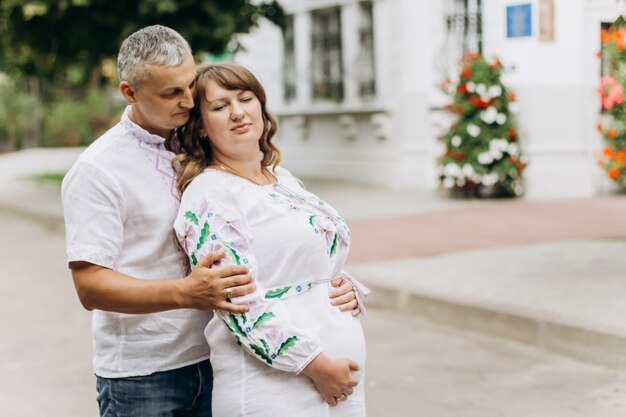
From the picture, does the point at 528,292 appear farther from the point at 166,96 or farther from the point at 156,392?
the point at 166,96

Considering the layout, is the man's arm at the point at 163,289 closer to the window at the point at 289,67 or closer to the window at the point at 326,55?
the window at the point at 326,55

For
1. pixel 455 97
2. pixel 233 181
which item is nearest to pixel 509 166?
pixel 455 97

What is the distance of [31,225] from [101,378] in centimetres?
1164

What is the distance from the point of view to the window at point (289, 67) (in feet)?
A: 61.6

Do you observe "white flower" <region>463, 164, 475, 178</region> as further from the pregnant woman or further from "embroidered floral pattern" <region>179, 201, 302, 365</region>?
"embroidered floral pattern" <region>179, 201, 302, 365</region>

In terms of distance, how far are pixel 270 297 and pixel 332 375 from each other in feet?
0.81

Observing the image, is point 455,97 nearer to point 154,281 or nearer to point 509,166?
point 509,166

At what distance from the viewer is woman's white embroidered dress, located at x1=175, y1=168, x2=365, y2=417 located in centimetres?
246

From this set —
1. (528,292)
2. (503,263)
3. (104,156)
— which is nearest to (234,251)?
(104,156)

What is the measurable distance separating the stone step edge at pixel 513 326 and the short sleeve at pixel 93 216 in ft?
13.1

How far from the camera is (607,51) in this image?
9383mm

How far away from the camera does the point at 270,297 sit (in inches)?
98.3

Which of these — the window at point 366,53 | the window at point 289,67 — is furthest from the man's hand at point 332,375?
the window at point 289,67

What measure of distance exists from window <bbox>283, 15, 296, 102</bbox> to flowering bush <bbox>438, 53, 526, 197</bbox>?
18.7 feet
